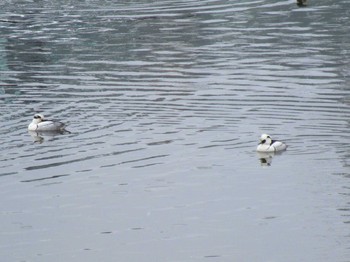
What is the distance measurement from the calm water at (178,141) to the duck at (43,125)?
257 mm

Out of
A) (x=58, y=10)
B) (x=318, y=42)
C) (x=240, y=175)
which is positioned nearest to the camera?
(x=240, y=175)

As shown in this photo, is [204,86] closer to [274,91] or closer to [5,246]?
[274,91]

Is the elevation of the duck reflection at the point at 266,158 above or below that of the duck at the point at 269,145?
below

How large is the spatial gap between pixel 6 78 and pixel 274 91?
9.85m

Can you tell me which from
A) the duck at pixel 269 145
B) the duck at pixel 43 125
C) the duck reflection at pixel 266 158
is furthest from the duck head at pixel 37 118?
the duck reflection at pixel 266 158

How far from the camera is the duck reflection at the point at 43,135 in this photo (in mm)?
35375

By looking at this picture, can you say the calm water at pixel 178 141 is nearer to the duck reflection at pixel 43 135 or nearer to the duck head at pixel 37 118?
the duck reflection at pixel 43 135

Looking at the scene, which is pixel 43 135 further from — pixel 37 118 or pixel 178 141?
pixel 178 141

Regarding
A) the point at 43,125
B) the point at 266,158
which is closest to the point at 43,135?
the point at 43,125

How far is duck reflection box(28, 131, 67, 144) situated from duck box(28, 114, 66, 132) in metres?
0.09

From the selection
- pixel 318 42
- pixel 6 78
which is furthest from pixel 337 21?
pixel 6 78

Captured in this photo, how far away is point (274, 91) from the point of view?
1576 inches

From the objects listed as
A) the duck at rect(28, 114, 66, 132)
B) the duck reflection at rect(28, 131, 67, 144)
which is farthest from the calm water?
the duck at rect(28, 114, 66, 132)

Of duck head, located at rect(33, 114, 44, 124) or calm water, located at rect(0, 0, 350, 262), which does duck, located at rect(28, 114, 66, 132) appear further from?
calm water, located at rect(0, 0, 350, 262)
